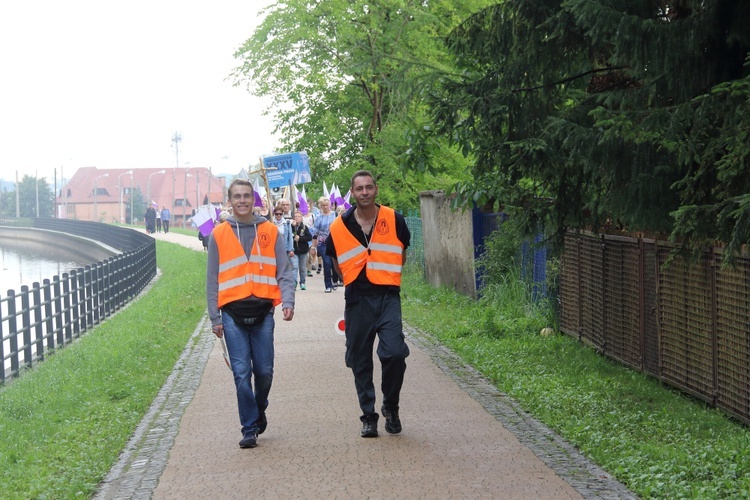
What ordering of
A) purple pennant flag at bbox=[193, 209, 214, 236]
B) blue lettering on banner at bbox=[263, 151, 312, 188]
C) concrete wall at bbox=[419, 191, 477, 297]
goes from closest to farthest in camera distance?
concrete wall at bbox=[419, 191, 477, 297] → blue lettering on banner at bbox=[263, 151, 312, 188] → purple pennant flag at bbox=[193, 209, 214, 236]

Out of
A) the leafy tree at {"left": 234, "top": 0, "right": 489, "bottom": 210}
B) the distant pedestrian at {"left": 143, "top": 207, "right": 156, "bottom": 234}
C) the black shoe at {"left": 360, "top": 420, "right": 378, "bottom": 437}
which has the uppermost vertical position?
the leafy tree at {"left": 234, "top": 0, "right": 489, "bottom": 210}

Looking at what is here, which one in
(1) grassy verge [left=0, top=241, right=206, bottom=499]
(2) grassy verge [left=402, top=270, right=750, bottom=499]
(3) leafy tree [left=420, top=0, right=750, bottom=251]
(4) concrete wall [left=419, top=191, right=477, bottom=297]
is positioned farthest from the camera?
(4) concrete wall [left=419, top=191, right=477, bottom=297]

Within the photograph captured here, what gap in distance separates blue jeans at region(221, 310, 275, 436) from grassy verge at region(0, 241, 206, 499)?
94 cm

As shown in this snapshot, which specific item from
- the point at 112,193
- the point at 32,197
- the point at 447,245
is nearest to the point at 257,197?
the point at 447,245

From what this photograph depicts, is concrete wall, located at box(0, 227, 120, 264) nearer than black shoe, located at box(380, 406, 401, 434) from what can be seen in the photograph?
No

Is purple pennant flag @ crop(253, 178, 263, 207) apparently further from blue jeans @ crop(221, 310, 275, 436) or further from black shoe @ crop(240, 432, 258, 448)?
black shoe @ crop(240, 432, 258, 448)

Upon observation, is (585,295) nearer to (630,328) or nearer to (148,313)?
(630,328)

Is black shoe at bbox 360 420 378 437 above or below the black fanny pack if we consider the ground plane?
below

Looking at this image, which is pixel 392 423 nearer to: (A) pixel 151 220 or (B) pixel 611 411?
(B) pixel 611 411

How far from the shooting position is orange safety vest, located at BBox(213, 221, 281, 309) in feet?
26.9

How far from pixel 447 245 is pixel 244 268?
14.2 metres

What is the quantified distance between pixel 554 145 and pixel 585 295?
3829 millimetres

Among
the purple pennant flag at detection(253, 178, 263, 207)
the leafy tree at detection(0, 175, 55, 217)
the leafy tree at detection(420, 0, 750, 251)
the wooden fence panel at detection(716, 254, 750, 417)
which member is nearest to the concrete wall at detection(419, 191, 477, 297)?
the purple pennant flag at detection(253, 178, 263, 207)

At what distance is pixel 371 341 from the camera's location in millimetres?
8406
